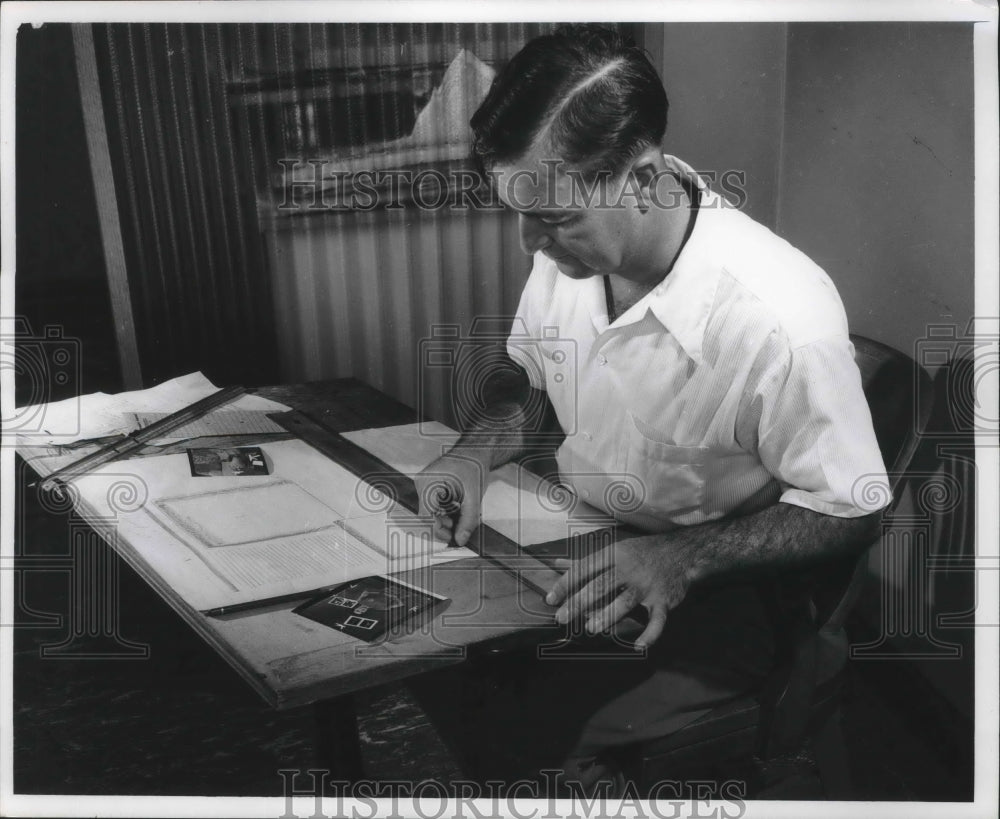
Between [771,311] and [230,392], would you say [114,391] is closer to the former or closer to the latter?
[230,392]

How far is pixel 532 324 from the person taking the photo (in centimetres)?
173

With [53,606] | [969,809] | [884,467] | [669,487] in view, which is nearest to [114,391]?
[53,606]

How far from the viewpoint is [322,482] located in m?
1.54

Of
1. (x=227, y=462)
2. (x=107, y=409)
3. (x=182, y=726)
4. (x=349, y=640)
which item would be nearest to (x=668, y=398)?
(x=349, y=640)

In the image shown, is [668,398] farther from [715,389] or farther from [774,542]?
[774,542]

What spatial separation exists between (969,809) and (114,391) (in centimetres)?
173

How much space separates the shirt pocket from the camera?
1438 mm

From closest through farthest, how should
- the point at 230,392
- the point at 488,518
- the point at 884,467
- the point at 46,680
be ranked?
the point at 884,467, the point at 488,518, the point at 46,680, the point at 230,392

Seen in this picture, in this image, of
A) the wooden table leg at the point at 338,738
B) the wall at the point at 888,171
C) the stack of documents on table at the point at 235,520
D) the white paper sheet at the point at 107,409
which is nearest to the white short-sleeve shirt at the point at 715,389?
the wall at the point at 888,171

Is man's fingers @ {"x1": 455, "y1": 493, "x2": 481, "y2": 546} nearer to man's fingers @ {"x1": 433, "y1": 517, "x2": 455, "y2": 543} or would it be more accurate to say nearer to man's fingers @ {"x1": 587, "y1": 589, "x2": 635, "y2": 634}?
man's fingers @ {"x1": 433, "y1": 517, "x2": 455, "y2": 543}

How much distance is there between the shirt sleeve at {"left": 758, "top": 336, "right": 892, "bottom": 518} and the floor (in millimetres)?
346

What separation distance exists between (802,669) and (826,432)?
0.38 m

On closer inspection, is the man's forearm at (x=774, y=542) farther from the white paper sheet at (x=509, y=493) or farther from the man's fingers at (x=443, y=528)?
the man's fingers at (x=443, y=528)

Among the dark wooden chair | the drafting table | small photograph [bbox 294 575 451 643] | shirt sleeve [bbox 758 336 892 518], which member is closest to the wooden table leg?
the drafting table
